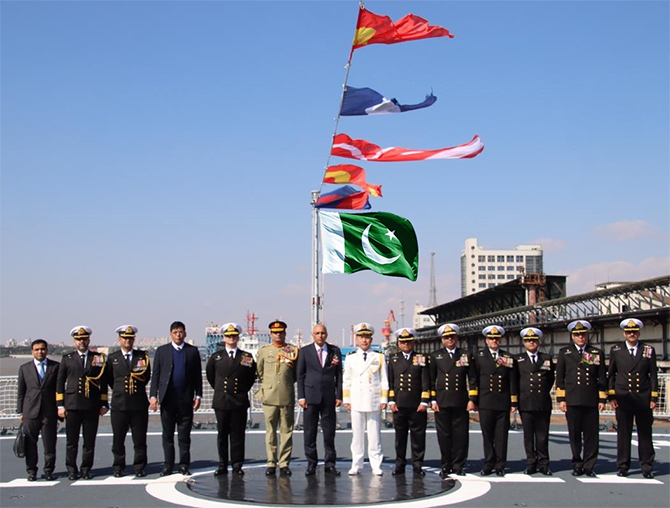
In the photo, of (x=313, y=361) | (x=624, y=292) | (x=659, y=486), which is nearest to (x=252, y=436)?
(x=313, y=361)

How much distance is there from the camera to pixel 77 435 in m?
8.97

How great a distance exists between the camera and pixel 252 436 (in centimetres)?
1248

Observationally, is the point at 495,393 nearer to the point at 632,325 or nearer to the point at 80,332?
the point at 632,325

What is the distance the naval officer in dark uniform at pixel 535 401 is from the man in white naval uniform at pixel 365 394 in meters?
1.73

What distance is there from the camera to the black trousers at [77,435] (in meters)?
8.85

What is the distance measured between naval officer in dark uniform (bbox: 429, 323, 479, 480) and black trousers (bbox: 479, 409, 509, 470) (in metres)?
0.20

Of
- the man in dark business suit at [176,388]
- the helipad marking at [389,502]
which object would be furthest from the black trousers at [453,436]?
the man in dark business suit at [176,388]

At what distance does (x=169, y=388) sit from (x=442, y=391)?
3.32 meters

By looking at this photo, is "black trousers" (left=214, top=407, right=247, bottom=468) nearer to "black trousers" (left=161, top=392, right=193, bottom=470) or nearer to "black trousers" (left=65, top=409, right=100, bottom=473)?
"black trousers" (left=161, top=392, right=193, bottom=470)

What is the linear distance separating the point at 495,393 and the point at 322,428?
2.14 m

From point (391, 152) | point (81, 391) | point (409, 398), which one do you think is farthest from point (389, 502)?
point (391, 152)

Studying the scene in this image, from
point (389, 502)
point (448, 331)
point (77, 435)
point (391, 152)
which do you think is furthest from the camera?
point (391, 152)

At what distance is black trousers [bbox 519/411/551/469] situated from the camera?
29.6ft

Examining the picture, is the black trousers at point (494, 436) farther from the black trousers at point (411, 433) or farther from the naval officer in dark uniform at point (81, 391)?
the naval officer in dark uniform at point (81, 391)
